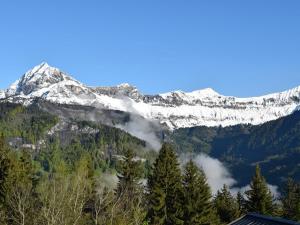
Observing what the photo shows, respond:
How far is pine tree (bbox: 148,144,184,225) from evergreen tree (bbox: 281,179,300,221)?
3094 centimetres

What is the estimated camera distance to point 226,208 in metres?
99.4

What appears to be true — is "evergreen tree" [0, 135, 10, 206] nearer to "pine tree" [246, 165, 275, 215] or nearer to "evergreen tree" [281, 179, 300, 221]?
"pine tree" [246, 165, 275, 215]

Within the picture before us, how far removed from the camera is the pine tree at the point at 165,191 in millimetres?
77625

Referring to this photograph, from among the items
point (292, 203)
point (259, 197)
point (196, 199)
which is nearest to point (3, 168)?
point (196, 199)

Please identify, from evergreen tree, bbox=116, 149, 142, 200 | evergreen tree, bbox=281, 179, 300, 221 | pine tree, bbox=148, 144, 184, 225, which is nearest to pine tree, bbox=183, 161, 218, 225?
pine tree, bbox=148, 144, 184, 225

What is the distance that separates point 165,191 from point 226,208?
2326 cm

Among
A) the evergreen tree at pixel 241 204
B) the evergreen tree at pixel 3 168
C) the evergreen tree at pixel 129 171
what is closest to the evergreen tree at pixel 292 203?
the evergreen tree at pixel 241 204

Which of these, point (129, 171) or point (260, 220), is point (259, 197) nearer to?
point (129, 171)

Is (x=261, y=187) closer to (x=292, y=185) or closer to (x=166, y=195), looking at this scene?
(x=166, y=195)

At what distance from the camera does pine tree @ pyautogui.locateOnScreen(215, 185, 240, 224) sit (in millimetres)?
96219

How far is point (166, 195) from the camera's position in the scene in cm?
8006

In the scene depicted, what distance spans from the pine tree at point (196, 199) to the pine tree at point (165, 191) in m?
1.22

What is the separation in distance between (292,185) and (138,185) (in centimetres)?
5538

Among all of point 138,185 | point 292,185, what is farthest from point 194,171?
point 292,185
